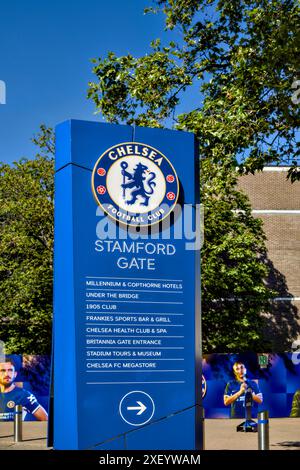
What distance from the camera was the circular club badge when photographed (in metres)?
7.43

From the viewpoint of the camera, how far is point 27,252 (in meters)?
27.1

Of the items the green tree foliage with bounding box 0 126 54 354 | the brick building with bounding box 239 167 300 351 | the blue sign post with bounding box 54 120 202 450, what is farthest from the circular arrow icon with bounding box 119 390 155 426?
the brick building with bounding box 239 167 300 351

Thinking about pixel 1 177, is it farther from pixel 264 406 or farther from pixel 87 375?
pixel 87 375

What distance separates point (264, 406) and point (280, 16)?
14.5 m

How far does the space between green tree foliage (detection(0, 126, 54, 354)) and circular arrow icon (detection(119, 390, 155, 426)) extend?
19.2 metres

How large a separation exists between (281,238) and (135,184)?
3031 cm

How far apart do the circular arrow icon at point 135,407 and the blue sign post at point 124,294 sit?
0.03ft

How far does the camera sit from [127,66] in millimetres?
15523

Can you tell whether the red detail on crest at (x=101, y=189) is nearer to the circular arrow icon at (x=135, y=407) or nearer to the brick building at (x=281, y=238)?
the circular arrow icon at (x=135, y=407)

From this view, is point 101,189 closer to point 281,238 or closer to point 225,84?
point 225,84

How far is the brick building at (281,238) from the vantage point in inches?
1393

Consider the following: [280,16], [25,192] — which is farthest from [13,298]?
[280,16]

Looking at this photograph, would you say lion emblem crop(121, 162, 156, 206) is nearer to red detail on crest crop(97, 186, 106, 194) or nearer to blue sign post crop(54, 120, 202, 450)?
blue sign post crop(54, 120, 202, 450)
